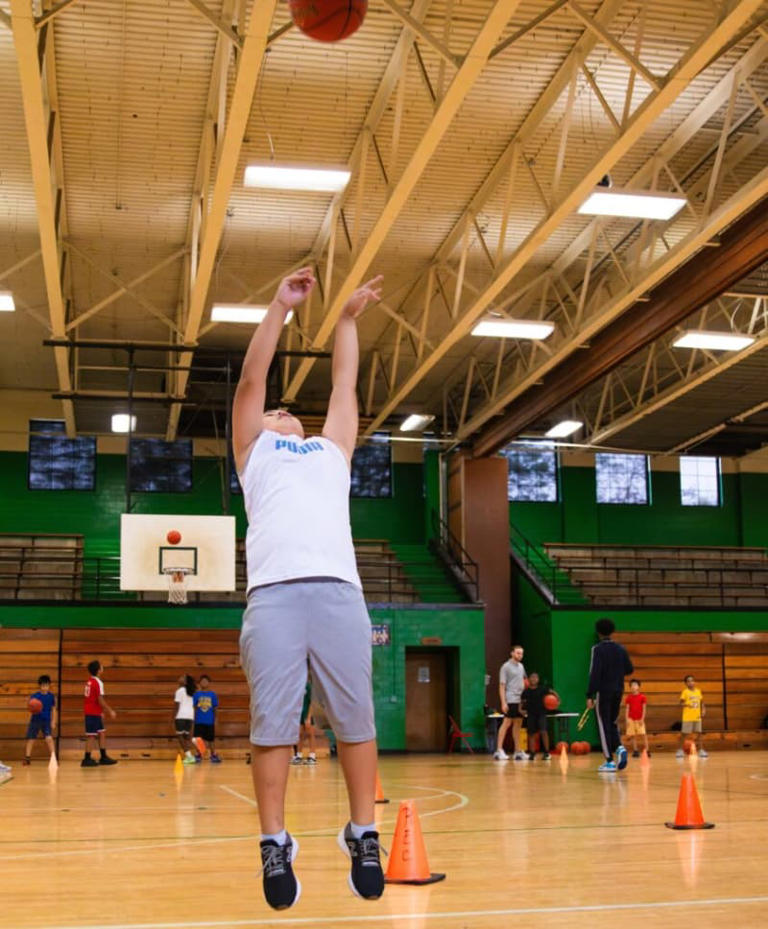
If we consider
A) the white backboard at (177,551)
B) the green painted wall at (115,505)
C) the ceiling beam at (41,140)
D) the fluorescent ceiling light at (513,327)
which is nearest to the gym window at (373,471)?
the green painted wall at (115,505)

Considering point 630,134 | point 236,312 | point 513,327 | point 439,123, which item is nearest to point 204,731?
point 236,312

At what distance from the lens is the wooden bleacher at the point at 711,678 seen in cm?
2617

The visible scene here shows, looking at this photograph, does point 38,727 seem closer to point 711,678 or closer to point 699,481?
point 711,678

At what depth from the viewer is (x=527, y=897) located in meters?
5.59

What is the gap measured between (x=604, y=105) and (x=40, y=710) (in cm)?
1421

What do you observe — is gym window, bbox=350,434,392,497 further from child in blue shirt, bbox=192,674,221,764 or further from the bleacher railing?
child in blue shirt, bbox=192,674,221,764

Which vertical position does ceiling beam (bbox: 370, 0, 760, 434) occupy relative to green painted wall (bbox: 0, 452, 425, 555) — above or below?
above

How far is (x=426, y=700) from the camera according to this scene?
26719mm

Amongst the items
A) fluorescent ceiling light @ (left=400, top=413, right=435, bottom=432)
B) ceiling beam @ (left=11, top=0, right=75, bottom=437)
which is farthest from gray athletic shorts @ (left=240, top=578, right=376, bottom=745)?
fluorescent ceiling light @ (left=400, top=413, right=435, bottom=432)

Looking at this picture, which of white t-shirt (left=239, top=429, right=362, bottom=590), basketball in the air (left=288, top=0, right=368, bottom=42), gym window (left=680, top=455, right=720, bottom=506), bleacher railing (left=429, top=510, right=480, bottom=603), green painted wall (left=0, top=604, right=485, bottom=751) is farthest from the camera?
gym window (left=680, top=455, right=720, bottom=506)

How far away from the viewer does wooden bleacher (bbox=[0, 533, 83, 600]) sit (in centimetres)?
2473

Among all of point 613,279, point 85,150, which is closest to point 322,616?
point 85,150

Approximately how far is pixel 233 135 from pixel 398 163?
4332mm

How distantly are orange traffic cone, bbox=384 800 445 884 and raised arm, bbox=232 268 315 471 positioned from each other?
2.60m
